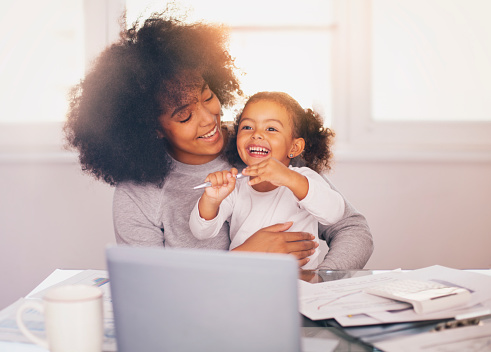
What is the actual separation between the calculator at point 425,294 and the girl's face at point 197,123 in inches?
28.1

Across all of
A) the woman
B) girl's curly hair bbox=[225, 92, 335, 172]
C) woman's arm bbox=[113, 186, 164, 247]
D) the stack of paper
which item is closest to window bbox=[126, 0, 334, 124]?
girl's curly hair bbox=[225, 92, 335, 172]

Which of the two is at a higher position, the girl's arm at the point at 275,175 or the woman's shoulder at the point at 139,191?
the girl's arm at the point at 275,175

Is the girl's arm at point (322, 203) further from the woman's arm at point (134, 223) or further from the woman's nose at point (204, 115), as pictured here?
the woman's arm at point (134, 223)

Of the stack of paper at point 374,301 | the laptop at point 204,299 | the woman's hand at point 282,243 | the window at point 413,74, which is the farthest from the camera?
the window at point 413,74

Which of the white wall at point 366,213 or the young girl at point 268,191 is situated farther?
the white wall at point 366,213

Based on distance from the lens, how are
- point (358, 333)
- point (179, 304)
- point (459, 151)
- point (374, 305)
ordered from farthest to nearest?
A: point (459, 151) → point (374, 305) → point (358, 333) → point (179, 304)

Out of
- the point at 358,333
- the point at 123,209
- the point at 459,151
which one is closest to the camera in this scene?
the point at 358,333

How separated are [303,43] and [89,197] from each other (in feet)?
4.02

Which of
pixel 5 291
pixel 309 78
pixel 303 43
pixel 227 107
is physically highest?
pixel 303 43

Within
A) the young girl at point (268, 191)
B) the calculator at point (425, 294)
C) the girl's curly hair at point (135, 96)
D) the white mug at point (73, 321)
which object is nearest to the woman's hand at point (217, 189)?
the young girl at point (268, 191)

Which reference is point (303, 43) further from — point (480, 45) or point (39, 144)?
point (39, 144)

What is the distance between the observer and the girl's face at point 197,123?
1526 mm

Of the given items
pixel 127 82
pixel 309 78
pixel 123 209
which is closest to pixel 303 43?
pixel 309 78

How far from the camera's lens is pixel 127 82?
1575 mm
